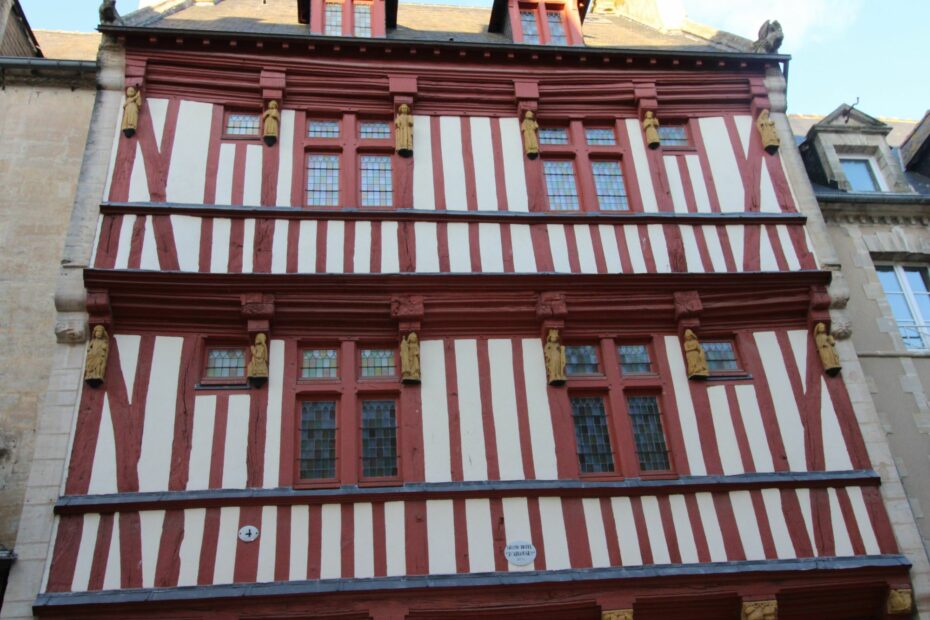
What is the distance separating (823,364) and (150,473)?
789 centimetres

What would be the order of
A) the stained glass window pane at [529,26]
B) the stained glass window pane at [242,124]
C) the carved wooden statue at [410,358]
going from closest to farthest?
the carved wooden statue at [410,358] → the stained glass window pane at [242,124] → the stained glass window pane at [529,26]

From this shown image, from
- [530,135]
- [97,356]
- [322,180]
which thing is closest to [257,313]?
[97,356]

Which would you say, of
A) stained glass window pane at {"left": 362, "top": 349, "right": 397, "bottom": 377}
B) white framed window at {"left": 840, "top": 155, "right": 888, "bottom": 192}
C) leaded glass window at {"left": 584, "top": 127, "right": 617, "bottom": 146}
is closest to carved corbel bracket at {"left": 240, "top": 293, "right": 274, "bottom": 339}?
stained glass window pane at {"left": 362, "top": 349, "right": 397, "bottom": 377}

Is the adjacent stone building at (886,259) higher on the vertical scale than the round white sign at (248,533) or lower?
higher

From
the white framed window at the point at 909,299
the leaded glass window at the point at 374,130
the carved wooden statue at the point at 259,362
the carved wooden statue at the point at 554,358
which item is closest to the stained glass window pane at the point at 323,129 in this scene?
the leaded glass window at the point at 374,130

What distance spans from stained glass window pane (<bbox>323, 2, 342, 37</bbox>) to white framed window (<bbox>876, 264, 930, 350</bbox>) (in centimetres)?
861

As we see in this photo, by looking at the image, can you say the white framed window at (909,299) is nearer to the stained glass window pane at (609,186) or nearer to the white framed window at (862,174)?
the white framed window at (862,174)

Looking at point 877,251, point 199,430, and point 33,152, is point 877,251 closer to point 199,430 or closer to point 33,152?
point 199,430

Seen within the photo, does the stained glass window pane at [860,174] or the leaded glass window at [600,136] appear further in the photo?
the stained glass window pane at [860,174]

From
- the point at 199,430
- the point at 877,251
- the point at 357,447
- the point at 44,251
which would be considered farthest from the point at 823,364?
the point at 44,251

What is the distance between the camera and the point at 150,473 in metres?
8.84

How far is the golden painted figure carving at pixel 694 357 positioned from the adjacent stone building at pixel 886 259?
1.88 metres

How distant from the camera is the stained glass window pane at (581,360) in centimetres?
1020

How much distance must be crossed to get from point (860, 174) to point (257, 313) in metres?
9.48
